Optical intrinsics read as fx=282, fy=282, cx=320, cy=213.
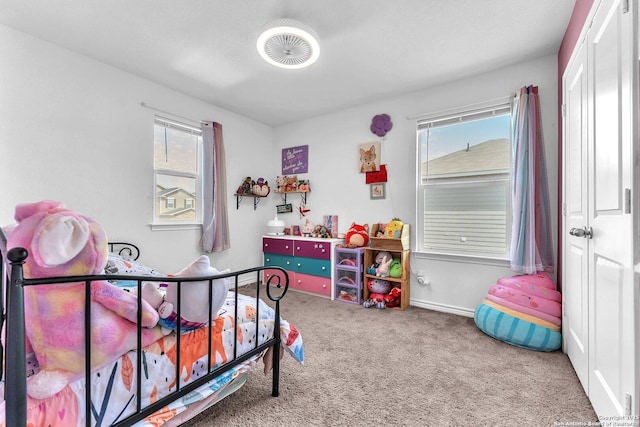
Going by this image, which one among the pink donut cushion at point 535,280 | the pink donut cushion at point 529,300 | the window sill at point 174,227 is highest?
the window sill at point 174,227

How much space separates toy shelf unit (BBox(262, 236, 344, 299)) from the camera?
3457mm

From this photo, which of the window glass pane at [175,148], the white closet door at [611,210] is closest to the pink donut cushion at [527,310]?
the white closet door at [611,210]

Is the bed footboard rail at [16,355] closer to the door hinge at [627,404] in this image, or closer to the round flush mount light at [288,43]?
the round flush mount light at [288,43]

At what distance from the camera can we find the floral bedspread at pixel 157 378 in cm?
88

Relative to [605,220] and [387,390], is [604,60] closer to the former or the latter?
[605,220]

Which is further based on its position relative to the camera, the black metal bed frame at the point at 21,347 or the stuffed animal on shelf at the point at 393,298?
the stuffed animal on shelf at the point at 393,298

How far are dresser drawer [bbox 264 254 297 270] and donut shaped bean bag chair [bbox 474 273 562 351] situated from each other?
2249 millimetres

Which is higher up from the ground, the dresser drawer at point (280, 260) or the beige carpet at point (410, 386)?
the dresser drawer at point (280, 260)

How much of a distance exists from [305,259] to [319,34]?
2470mm

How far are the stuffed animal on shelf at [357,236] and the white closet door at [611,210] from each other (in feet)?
6.82

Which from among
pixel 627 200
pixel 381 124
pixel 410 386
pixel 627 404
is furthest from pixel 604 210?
pixel 381 124

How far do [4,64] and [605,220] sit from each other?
12.8 ft

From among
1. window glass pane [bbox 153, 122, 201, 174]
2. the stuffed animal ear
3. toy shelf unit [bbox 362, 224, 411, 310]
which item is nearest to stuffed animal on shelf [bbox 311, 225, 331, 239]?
toy shelf unit [bbox 362, 224, 411, 310]

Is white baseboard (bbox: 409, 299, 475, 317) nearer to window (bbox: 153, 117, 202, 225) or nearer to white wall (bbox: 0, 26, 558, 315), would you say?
white wall (bbox: 0, 26, 558, 315)
